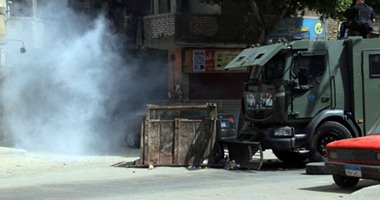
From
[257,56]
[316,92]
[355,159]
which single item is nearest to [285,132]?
[316,92]

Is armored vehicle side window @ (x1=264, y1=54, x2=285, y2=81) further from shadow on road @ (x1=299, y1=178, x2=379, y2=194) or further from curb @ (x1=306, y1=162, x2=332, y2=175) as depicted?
shadow on road @ (x1=299, y1=178, x2=379, y2=194)

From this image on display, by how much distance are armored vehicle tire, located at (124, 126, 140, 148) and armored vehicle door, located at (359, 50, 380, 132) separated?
7.78 m

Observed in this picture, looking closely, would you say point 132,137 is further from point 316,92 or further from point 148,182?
point 316,92

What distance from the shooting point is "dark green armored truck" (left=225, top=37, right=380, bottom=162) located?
11727 millimetres

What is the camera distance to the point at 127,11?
2303 cm

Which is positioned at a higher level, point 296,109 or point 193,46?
point 193,46

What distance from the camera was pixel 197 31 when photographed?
19328mm

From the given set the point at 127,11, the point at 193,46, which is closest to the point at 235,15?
the point at 193,46

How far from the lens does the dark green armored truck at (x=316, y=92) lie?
11.7 meters

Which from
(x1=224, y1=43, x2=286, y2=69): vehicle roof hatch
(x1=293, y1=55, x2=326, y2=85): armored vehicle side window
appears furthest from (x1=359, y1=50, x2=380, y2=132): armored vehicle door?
(x1=224, y1=43, x2=286, y2=69): vehicle roof hatch

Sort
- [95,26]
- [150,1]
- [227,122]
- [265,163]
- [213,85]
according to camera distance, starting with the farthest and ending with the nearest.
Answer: [150,1] → [213,85] → [95,26] → [227,122] → [265,163]

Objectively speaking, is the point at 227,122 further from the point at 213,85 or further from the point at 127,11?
the point at 127,11

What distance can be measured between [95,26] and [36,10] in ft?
7.70

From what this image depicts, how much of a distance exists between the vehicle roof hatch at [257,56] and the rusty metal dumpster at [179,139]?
4.13 feet
